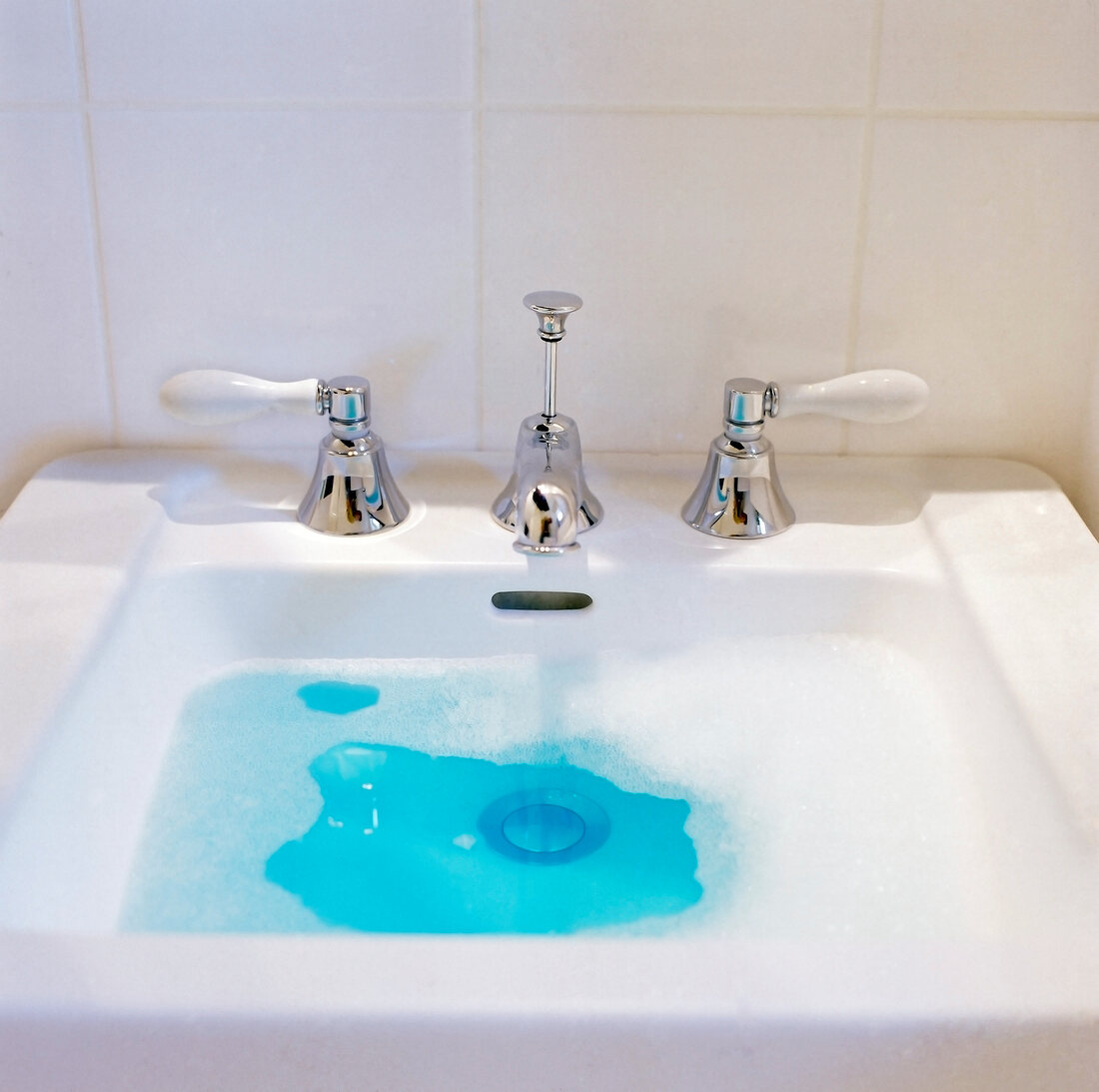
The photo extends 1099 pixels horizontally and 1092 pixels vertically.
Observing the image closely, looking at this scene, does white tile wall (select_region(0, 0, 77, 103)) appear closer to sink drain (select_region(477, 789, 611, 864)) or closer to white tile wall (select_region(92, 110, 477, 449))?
white tile wall (select_region(92, 110, 477, 449))

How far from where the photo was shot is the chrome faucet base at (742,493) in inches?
30.9

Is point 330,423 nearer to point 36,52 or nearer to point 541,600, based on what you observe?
point 541,600

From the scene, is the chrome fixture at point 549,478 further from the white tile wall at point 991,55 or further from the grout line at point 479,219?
the white tile wall at point 991,55

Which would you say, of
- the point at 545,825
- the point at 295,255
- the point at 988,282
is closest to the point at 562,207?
the point at 295,255

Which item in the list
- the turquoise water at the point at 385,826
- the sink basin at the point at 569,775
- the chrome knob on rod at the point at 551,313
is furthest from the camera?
the chrome knob on rod at the point at 551,313

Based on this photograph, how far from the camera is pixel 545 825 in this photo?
2.17 ft

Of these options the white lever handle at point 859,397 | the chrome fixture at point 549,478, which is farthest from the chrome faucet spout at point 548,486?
the white lever handle at point 859,397

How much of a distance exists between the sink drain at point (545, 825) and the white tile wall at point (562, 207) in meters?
0.27

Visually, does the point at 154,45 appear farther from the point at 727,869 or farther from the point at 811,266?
the point at 727,869

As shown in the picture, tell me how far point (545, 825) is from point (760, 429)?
10.7 inches

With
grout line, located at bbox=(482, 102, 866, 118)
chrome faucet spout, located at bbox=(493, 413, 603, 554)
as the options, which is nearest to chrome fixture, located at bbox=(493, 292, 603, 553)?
chrome faucet spout, located at bbox=(493, 413, 603, 554)

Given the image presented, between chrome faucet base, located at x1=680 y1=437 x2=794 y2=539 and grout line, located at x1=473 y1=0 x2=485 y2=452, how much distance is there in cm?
16

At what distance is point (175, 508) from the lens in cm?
81

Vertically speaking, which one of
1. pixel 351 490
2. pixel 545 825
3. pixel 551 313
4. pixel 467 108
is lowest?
pixel 545 825
